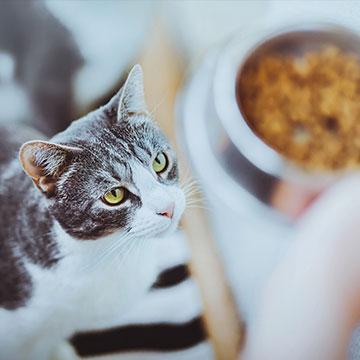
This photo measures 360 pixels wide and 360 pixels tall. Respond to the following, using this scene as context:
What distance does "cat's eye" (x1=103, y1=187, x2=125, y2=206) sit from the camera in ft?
1.03

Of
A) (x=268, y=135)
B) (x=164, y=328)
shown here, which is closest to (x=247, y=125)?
(x=268, y=135)

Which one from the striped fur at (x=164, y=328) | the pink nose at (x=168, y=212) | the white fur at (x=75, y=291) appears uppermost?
the pink nose at (x=168, y=212)

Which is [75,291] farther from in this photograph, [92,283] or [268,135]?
[268,135]

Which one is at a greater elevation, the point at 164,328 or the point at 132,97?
the point at 132,97

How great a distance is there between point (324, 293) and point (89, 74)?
172mm

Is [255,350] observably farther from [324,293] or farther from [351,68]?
[351,68]

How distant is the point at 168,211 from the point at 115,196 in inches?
1.1

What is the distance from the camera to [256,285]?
34 cm

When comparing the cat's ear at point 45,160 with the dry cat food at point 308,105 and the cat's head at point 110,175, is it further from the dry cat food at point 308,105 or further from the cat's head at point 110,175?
the dry cat food at point 308,105

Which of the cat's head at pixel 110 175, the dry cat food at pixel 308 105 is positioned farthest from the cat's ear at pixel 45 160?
the dry cat food at pixel 308 105

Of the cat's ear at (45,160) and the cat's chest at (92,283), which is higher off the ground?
the cat's ear at (45,160)

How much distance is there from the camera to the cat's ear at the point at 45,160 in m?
0.31

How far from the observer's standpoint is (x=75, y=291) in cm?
33

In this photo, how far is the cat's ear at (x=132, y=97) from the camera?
318 millimetres
